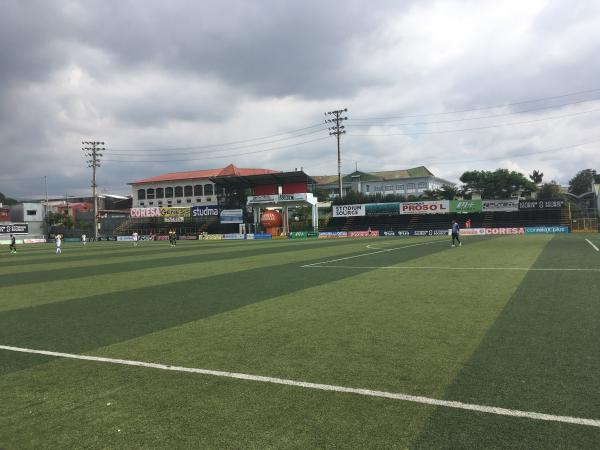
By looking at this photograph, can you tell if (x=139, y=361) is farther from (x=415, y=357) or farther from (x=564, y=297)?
(x=564, y=297)

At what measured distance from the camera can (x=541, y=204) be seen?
56.9m

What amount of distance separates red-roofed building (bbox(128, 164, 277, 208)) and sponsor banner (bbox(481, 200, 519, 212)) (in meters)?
64.9

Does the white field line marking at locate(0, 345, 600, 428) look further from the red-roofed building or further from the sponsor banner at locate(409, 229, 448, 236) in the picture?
the red-roofed building

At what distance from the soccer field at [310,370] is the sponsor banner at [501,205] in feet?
165

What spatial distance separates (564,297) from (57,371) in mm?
10029

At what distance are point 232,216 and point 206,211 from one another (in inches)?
236

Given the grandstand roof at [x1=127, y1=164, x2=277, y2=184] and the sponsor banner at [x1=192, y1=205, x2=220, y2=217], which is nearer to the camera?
the sponsor banner at [x1=192, y1=205, x2=220, y2=217]

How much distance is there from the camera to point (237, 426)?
157 inches

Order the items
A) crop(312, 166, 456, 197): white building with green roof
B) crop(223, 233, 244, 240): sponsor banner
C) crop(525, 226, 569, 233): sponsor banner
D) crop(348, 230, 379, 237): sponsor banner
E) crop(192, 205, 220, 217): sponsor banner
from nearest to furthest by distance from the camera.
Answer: crop(525, 226, 569, 233): sponsor banner → crop(348, 230, 379, 237): sponsor banner → crop(223, 233, 244, 240): sponsor banner → crop(192, 205, 220, 217): sponsor banner → crop(312, 166, 456, 197): white building with green roof

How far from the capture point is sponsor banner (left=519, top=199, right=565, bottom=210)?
185 ft

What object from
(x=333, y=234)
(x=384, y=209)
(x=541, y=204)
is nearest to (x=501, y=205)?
(x=541, y=204)

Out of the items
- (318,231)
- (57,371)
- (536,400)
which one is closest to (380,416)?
(536,400)

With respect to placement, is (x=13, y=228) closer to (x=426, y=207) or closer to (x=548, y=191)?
(x=426, y=207)

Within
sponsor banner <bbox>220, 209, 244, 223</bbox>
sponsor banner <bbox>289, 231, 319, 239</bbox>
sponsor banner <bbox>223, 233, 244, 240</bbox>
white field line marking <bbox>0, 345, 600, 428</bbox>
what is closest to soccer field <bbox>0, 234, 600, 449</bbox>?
white field line marking <bbox>0, 345, 600, 428</bbox>
